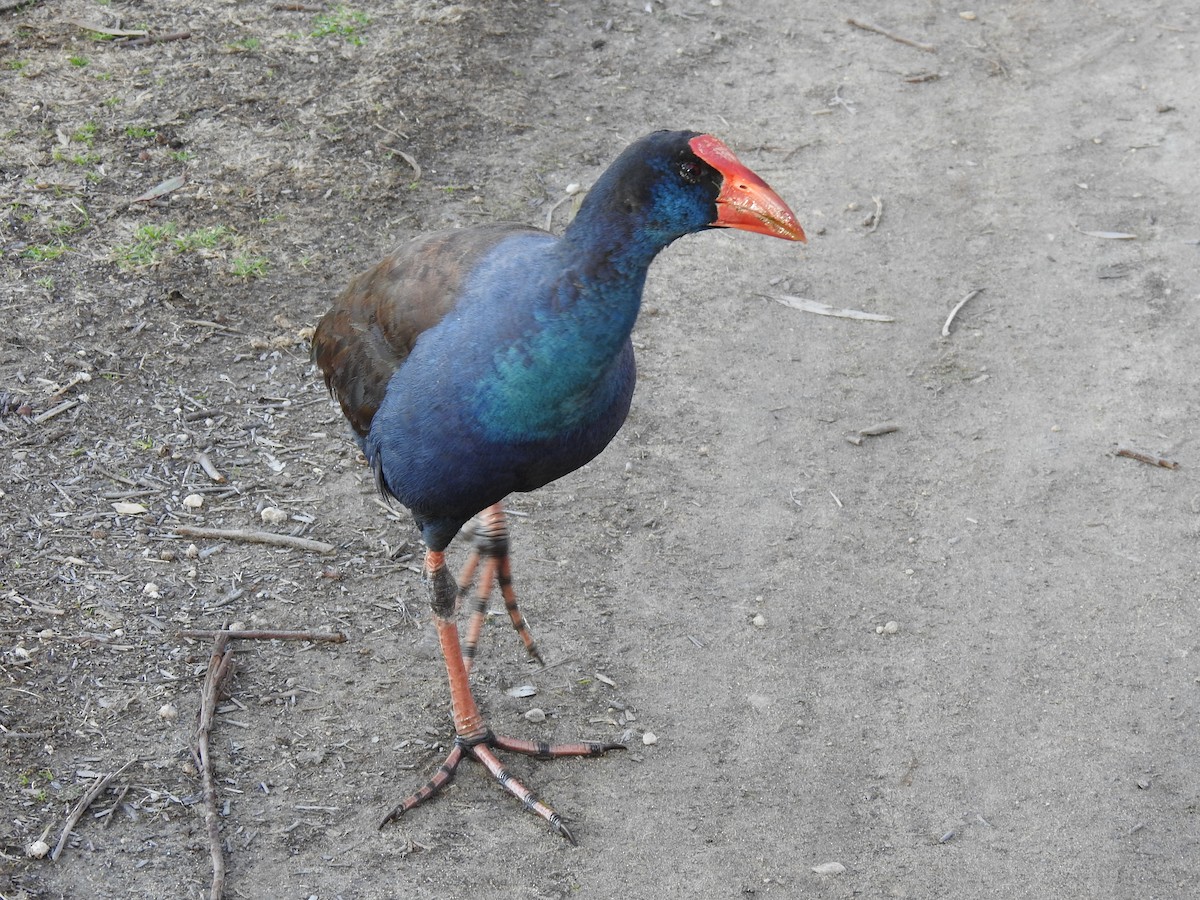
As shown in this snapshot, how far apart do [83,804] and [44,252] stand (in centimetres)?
300

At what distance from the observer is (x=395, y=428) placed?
365 cm

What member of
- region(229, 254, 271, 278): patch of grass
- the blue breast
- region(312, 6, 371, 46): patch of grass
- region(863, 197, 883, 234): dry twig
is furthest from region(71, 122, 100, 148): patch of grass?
region(863, 197, 883, 234): dry twig

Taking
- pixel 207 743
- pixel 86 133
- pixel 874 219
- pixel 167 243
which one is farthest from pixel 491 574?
pixel 86 133

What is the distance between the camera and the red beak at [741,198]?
316 cm

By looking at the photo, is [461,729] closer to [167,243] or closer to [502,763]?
[502,763]

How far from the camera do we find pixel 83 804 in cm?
371

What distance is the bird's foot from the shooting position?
3877mm

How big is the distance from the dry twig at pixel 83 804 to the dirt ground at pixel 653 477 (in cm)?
3

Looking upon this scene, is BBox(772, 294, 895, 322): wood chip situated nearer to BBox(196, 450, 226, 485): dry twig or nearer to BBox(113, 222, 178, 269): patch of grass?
BBox(196, 450, 226, 485): dry twig

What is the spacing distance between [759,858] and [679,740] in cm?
52

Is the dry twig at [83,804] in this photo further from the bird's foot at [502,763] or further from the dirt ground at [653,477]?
the bird's foot at [502,763]

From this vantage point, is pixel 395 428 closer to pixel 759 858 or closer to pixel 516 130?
pixel 759 858

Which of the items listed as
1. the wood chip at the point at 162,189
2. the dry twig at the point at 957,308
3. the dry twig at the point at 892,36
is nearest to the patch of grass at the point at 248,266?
the wood chip at the point at 162,189

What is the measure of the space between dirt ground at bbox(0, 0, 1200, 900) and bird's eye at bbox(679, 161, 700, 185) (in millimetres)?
1905
